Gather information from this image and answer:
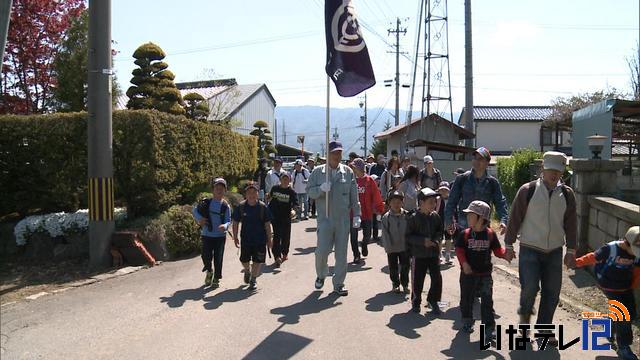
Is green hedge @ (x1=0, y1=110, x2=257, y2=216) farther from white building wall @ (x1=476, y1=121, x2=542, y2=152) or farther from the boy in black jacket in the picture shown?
white building wall @ (x1=476, y1=121, x2=542, y2=152)

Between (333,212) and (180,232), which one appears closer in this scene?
(333,212)

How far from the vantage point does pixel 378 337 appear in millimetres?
5496

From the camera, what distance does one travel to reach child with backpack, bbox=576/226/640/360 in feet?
15.7

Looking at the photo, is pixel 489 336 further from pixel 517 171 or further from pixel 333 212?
A: pixel 517 171

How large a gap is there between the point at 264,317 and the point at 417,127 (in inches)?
1216

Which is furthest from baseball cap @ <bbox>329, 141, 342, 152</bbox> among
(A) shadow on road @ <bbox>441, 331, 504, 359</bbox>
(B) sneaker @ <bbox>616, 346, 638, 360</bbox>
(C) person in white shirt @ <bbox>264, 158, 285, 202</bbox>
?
(C) person in white shirt @ <bbox>264, 158, 285, 202</bbox>

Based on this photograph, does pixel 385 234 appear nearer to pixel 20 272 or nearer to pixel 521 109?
pixel 20 272

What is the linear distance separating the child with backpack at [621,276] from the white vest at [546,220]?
1.02ft

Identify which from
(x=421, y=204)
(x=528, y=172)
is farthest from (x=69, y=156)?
(x=528, y=172)

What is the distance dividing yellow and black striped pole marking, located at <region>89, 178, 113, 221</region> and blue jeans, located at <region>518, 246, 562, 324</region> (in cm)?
699

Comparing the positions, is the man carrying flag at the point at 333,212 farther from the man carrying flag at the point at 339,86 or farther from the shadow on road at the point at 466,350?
the shadow on road at the point at 466,350

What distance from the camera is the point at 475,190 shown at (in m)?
6.66

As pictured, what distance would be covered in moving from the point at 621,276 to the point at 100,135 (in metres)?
8.00

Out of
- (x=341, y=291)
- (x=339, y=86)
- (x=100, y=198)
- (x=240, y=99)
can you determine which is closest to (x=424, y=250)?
(x=341, y=291)
